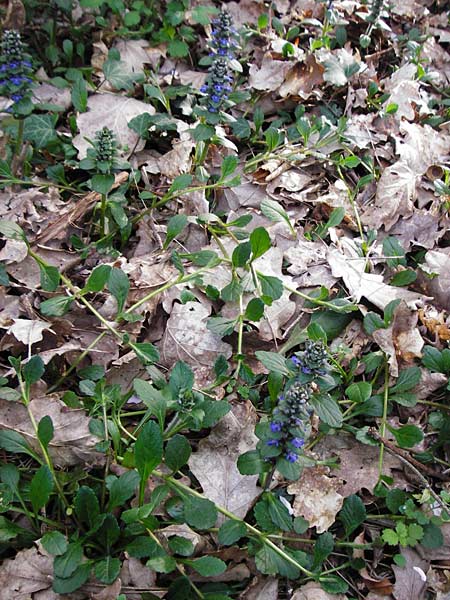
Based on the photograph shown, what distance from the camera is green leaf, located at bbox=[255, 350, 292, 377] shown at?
2.32 metres

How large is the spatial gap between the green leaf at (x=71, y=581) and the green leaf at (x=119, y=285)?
1.12 meters

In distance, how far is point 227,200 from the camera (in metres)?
3.31

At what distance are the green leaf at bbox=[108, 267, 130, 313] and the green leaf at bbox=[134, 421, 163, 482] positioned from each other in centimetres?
72

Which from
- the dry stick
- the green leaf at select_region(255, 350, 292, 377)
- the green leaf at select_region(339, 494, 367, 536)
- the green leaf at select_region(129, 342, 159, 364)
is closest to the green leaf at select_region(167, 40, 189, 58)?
the green leaf at select_region(129, 342, 159, 364)

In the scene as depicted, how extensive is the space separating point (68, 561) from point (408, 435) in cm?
145

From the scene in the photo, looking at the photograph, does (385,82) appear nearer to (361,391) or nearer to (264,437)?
(361,391)

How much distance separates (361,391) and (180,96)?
2.29 meters

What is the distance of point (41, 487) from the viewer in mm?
2072

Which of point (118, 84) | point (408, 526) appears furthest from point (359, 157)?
point (408, 526)

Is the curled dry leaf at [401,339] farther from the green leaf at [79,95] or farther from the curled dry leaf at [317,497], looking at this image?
the green leaf at [79,95]

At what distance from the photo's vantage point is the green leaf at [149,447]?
2.11 m

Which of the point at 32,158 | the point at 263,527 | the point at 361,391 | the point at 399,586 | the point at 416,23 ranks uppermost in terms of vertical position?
the point at 416,23

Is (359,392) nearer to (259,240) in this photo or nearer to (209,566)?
(259,240)

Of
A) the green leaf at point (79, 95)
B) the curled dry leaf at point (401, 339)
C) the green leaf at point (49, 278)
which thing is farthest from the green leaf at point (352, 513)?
the green leaf at point (79, 95)
